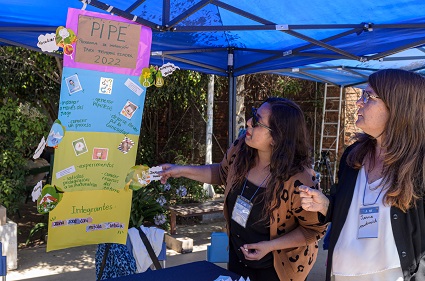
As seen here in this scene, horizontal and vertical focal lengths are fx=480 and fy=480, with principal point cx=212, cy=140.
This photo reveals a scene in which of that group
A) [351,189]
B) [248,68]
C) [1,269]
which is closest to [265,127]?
[351,189]

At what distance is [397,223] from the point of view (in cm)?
168

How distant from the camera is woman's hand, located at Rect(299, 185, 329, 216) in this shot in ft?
6.04

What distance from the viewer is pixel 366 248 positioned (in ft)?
5.69

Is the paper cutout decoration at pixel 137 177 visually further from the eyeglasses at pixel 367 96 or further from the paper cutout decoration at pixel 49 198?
the eyeglasses at pixel 367 96

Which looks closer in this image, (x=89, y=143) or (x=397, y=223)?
(x=397, y=223)

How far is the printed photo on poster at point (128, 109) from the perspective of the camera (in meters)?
2.46

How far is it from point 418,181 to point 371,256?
12.4 inches

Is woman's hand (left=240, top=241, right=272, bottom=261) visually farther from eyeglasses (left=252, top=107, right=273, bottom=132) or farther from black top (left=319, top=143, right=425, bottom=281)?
black top (left=319, top=143, right=425, bottom=281)

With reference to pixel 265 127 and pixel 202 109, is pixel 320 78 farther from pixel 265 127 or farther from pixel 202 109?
pixel 265 127

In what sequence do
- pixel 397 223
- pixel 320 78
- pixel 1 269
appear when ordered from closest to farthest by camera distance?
pixel 397 223 → pixel 1 269 → pixel 320 78

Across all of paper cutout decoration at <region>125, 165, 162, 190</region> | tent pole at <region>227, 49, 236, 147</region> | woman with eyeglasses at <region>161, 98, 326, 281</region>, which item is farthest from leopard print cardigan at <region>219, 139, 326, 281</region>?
tent pole at <region>227, 49, 236, 147</region>

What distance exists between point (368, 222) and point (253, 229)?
2.22ft

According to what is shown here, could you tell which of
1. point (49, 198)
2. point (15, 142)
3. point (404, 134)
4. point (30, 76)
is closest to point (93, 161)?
point (49, 198)

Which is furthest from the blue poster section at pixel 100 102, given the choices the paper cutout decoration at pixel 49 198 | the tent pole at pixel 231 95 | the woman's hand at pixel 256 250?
the tent pole at pixel 231 95
